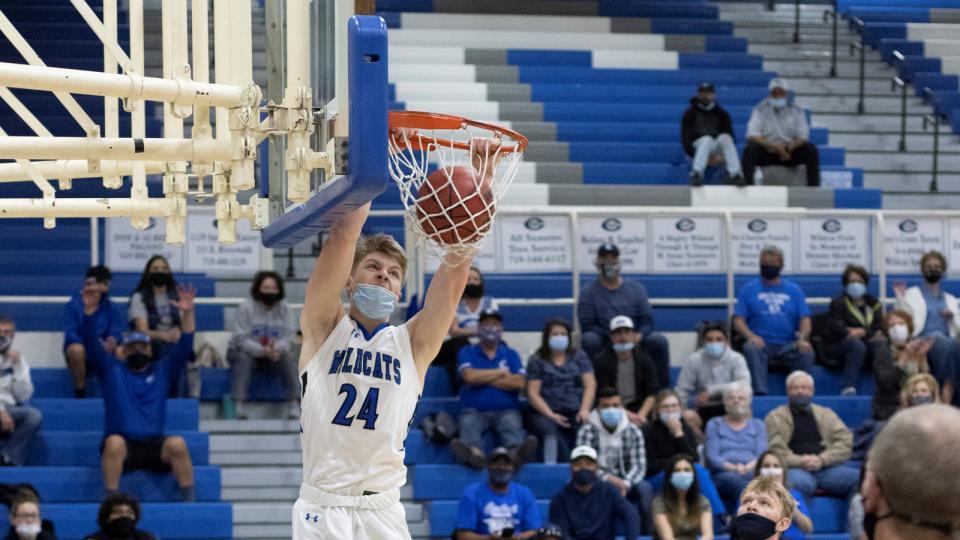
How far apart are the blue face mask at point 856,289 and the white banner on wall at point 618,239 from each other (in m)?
1.74

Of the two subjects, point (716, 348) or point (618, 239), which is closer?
point (716, 348)

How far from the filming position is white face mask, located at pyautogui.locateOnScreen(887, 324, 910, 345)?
12.7m

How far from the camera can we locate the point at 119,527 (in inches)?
397

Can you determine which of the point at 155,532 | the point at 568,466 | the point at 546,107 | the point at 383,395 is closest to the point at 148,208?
the point at 383,395

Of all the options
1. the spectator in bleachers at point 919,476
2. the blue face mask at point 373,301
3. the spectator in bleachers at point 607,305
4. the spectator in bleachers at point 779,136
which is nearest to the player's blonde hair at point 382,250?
the blue face mask at point 373,301

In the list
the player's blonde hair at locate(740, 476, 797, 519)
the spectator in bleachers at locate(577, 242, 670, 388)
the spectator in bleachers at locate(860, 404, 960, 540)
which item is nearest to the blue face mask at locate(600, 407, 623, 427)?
the spectator in bleachers at locate(577, 242, 670, 388)

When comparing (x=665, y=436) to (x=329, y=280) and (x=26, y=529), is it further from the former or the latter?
(x=329, y=280)

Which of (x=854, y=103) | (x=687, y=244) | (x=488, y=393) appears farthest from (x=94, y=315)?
(x=854, y=103)

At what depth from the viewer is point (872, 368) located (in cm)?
1323

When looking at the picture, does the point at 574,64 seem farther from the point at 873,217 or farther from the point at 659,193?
the point at 873,217

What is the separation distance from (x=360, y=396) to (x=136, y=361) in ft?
20.8

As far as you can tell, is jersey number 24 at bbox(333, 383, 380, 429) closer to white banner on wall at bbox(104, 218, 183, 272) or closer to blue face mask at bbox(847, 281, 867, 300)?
white banner on wall at bbox(104, 218, 183, 272)

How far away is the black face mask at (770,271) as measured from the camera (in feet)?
43.2

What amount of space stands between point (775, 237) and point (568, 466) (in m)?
3.43
